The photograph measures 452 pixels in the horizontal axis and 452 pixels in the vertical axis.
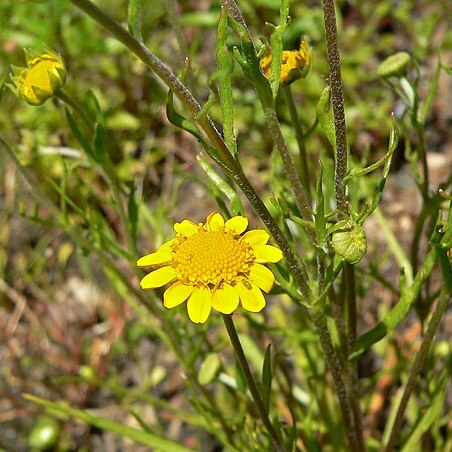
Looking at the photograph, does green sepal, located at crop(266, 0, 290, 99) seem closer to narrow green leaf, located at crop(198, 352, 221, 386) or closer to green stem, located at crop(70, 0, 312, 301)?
green stem, located at crop(70, 0, 312, 301)

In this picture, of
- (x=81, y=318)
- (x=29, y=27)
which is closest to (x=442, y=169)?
(x=81, y=318)

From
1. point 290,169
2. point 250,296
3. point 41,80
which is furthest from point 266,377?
point 41,80

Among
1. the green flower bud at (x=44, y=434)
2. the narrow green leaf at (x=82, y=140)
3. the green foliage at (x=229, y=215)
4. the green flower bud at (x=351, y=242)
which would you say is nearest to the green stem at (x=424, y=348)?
the green foliage at (x=229, y=215)

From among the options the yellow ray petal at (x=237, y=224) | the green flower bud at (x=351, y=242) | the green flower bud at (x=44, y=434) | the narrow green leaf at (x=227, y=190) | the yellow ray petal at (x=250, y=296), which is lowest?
the green flower bud at (x=44, y=434)

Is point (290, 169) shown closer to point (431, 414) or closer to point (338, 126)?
point (338, 126)

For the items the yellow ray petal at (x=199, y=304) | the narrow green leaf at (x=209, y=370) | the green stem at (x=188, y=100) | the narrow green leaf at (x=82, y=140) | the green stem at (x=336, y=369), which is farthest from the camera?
the narrow green leaf at (x=209, y=370)

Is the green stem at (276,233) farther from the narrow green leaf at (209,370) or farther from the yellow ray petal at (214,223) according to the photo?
the narrow green leaf at (209,370)

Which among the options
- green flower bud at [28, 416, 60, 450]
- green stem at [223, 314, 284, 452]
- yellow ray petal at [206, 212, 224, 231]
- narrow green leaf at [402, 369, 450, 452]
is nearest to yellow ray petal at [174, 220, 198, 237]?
yellow ray petal at [206, 212, 224, 231]
